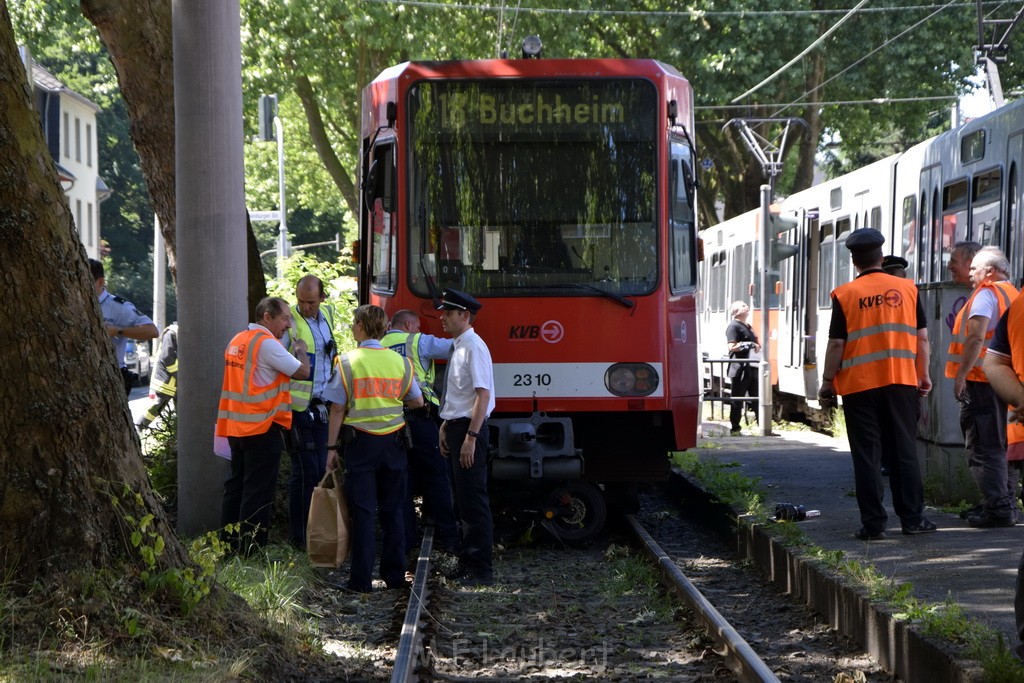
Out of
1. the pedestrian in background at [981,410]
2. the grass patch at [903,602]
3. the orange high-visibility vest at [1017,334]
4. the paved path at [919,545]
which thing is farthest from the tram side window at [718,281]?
the orange high-visibility vest at [1017,334]

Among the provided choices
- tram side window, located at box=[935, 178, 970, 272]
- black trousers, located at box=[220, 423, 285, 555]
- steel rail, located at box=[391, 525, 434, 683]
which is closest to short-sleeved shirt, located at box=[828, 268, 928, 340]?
steel rail, located at box=[391, 525, 434, 683]

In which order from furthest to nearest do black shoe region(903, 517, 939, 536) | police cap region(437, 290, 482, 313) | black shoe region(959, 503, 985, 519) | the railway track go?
1. black shoe region(959, 503, 985, 519)
2. black shoe region(903, 517, 939, 536)
3. police cap region(437, 290, 482, 313)
4. the railway track

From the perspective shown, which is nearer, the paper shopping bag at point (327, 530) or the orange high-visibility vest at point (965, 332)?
the paper shopping bag at point (327, 530)

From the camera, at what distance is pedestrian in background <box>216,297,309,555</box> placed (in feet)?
30.8

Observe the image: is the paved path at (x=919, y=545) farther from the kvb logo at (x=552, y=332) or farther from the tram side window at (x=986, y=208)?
the tram side window at (x=986, y=208)

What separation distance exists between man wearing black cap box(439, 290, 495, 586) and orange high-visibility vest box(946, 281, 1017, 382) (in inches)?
117

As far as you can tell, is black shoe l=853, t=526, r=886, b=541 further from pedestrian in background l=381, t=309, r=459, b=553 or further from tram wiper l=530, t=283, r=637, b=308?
pedestrian in background l=381, t=309, r=459, b=553

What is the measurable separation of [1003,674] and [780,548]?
3851 mm

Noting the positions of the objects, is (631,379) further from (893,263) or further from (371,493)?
(371,493)

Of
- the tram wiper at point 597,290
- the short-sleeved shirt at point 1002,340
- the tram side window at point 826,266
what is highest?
the tram side window at point 826,266

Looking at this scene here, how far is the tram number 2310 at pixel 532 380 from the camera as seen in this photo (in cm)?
1072

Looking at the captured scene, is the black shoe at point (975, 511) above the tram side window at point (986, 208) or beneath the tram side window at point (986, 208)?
beneath

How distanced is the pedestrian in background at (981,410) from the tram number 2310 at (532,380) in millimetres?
2744

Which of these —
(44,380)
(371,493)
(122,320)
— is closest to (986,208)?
(371,493)
